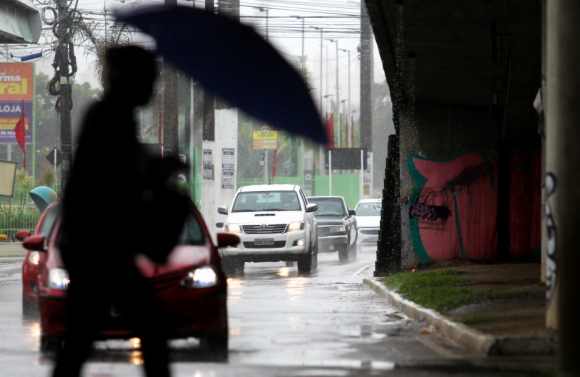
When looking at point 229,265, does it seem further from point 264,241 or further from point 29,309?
point 29,309

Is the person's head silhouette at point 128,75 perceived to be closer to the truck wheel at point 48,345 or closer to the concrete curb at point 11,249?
the truck wheel at point 48,345

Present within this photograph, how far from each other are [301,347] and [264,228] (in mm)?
12619

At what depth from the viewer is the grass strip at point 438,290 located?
1218 cm

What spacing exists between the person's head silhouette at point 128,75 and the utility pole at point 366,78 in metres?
9.45

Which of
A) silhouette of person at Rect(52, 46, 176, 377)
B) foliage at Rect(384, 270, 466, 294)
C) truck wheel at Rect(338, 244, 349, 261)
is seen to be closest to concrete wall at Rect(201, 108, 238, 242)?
truck wheel at Rect(338, 244, 349, 261)

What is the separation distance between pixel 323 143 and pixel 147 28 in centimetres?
85

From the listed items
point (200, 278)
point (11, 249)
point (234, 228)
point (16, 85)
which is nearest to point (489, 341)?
point (200, 278)

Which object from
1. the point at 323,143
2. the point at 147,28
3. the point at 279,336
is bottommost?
the point at 279,336

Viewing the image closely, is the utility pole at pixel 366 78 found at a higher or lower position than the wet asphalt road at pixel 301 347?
higher

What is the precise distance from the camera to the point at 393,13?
13.0 m

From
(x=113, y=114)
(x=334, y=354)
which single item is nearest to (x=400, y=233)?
(x=334, y=354)

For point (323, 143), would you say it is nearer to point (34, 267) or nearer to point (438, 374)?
point (438, 374)

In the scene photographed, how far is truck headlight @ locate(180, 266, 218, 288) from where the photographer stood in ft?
29.5

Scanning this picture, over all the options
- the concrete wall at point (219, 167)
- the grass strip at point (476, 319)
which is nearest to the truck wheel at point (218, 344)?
the grass strip at point (476, 319)
